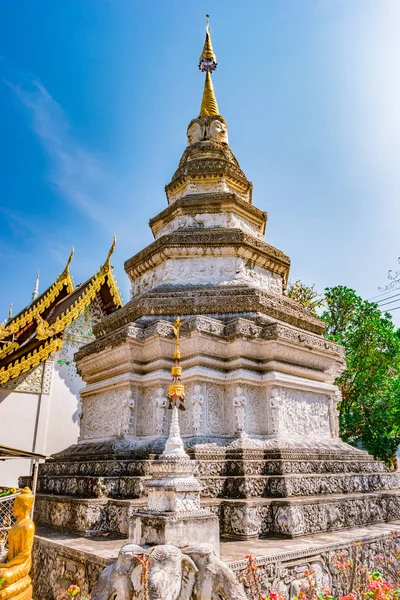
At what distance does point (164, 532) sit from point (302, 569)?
149 centimetres

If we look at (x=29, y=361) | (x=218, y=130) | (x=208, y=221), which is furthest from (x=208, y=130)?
(x=29, y=361)

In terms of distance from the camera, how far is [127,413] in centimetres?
667

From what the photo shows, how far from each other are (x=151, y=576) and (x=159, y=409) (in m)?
3.56

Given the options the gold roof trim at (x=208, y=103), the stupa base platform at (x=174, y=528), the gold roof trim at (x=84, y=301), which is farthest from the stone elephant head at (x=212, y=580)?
the gold roof trim at (x=208, y=103)

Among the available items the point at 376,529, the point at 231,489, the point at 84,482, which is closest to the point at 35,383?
the point at 84,482

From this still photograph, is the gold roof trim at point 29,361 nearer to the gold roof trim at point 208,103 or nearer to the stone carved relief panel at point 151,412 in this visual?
the stone carved relief panel at point 151,412

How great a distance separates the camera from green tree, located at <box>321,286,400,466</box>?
13570 millimetres

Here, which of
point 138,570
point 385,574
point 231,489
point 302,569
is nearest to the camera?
point 138,570

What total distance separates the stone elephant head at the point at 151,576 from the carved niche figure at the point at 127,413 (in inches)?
135

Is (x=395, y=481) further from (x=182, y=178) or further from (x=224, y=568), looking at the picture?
(x=182, y=178)

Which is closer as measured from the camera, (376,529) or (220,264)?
(376,529)

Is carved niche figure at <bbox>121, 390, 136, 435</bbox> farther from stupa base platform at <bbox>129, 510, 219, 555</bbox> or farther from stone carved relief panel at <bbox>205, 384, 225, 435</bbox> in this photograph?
stupa base platform at <bbox>129, 510, 219, 555</bbox>

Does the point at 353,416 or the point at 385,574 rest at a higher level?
the point at 353,416

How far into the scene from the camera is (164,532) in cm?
351
